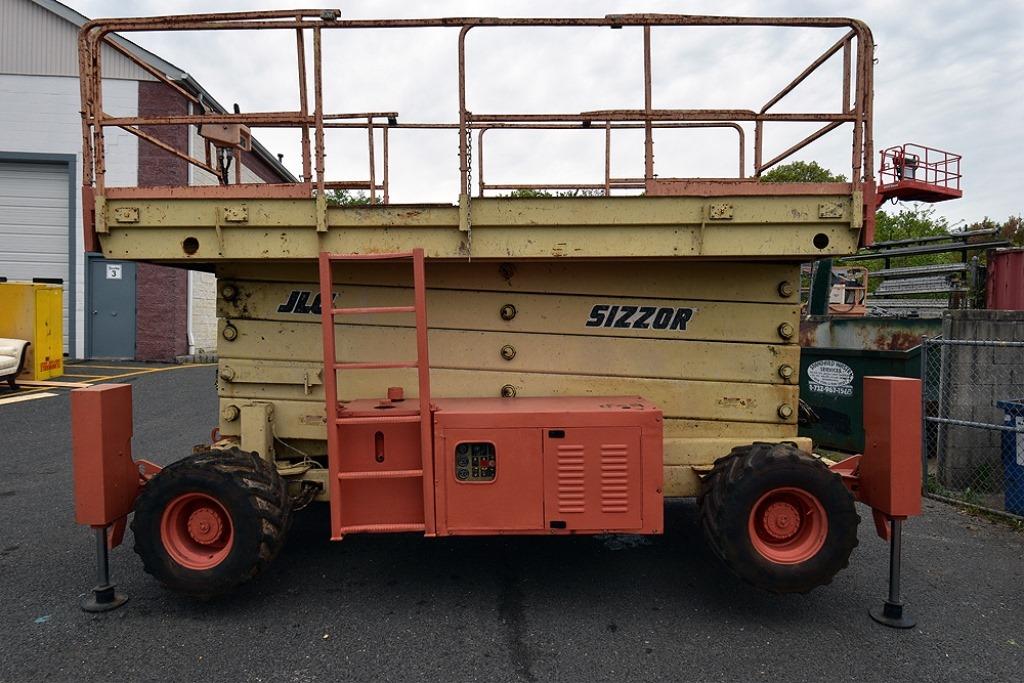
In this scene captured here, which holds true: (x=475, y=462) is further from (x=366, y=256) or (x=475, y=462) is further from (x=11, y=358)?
(x=11, y=358)

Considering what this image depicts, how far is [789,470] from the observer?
11.3ft

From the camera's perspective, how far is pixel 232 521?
3395 millimetres

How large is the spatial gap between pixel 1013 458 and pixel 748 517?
11.7ft

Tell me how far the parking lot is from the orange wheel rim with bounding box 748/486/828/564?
1.31ft

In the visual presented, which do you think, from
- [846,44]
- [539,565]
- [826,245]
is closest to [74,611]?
[539,565]

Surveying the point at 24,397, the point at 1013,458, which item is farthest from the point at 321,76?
the point at 24,397

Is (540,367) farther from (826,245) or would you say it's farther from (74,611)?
(74,611)

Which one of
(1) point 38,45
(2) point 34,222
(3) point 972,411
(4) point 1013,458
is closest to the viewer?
(4) point 1013,458

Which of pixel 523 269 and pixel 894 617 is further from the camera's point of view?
pixel 523 269

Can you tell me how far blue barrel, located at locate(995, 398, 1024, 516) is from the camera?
5207mm

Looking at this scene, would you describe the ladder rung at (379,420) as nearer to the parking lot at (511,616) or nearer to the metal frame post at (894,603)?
the parking lot at (511,616)

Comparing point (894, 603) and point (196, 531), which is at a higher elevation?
point (196, 531)

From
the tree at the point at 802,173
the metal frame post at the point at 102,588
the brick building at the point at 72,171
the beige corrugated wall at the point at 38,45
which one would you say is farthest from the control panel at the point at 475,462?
the tree at the point at 802,173

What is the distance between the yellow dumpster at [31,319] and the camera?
11.7m
